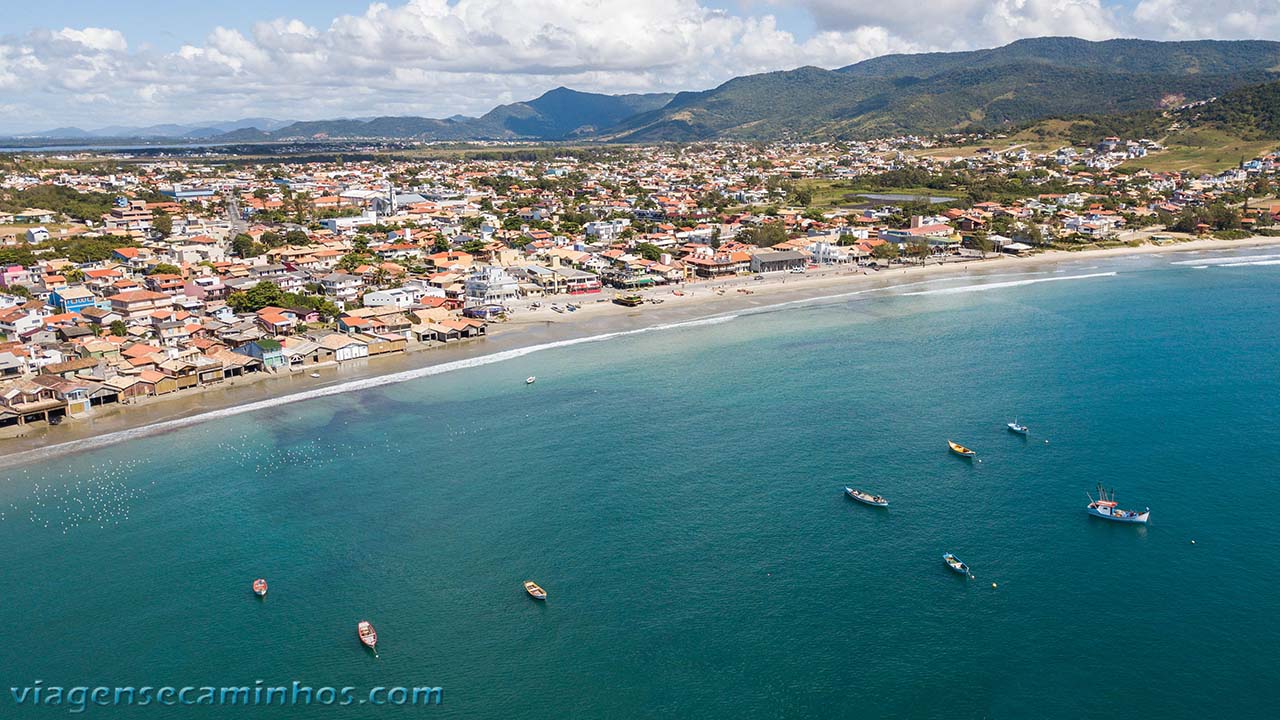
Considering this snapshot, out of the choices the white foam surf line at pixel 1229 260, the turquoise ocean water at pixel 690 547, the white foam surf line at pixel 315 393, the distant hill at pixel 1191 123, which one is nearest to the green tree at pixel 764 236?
the white foam surf line at pixel 315 393

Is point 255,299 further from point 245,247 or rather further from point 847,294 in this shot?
point 847,294

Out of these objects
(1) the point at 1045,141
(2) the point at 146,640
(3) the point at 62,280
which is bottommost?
(2) the point at 146,640

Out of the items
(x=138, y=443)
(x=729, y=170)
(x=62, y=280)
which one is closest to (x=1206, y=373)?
(x=138, y=443)

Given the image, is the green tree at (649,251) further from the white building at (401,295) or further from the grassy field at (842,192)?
the grassy field at (842,192)

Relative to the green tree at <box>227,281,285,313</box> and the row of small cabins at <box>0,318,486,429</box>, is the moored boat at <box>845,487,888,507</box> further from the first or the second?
the green tree at <box>227,281,285,313</box>

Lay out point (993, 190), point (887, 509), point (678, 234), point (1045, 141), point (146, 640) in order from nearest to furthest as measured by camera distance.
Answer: point (146, 640)
point (887, 509)
point (678, 234)
point (993, 190)
point (1045, 141)

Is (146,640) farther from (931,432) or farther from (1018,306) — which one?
(1018,306)

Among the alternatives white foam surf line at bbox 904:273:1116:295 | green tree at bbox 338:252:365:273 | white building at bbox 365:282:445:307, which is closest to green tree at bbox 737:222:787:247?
white foam surf line at bbox 904:273:1116:295
